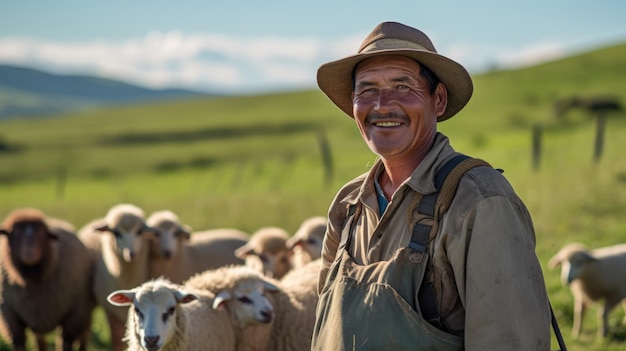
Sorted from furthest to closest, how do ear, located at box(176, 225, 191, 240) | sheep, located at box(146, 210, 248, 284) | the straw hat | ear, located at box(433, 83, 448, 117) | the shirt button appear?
1. ear, located at box(176, 225, 191, 240)
2. sheep, located at box(146, 210, 248, 284)
3. ear, located at box(433, 83, 448, 117)
4. the straw hat
5. the shirt button

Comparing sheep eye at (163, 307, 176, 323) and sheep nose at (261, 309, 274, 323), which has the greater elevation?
sheep eye at (163, 307, 176, 323)

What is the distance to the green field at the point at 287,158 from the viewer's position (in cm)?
1419

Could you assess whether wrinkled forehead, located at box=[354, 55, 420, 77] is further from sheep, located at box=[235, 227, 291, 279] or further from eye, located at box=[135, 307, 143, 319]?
sheep, located at box=[235, 227, 291, 279]

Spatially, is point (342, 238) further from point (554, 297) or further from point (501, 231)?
point (554, 297)

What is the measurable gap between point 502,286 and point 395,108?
2.80 ft

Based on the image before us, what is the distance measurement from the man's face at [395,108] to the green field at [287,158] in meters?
5.85

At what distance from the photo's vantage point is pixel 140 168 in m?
49.1

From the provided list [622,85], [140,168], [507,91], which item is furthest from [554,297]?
[507,91]

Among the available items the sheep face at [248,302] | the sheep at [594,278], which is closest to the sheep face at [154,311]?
the sheep face at [248,302]

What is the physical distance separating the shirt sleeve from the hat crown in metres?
0.76

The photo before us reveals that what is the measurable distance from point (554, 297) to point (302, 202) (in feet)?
22.8

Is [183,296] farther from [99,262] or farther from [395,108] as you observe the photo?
[99,262]

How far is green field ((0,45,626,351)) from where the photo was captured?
559 inches

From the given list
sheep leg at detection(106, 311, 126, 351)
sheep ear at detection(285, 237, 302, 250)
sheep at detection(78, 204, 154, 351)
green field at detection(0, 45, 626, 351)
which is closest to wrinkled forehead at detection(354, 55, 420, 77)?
sheep ear at detection(285, 237, 302, 250)
